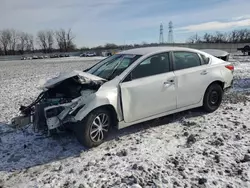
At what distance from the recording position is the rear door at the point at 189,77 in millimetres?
5125

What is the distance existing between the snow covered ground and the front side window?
3.87 feet

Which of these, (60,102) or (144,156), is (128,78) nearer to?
(60,102)

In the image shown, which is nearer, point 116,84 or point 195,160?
point 195,160

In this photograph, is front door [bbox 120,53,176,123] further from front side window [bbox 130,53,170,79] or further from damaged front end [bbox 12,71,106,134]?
damaged front end [bbox 12,71,106,134]

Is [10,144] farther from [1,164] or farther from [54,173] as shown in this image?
[54,173]

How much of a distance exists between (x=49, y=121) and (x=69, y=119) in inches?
13.3

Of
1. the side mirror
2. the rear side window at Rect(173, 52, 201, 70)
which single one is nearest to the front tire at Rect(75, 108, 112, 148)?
the side mirror

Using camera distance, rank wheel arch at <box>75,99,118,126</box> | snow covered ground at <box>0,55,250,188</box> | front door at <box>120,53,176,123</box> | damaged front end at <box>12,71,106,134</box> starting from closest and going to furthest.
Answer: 1. snow covered ground at <box>0,55,250,188</box>
2. wheel arch at <box>75,99,118,126</box>
3. damaged front end at <box>12,71,106,134</box>
4. front door at <box>120,53,176,123</box>

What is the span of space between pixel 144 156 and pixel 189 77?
2.22m

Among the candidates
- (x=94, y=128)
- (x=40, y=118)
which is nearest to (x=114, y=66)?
(x=94, y=128)

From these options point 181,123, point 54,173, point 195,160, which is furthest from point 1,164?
point 181,123

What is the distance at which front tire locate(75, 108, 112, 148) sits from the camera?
4.10 metres

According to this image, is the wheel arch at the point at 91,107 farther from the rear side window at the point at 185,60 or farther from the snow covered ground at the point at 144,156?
the rear side window at the point at 185,60

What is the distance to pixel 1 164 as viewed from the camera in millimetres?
3943
